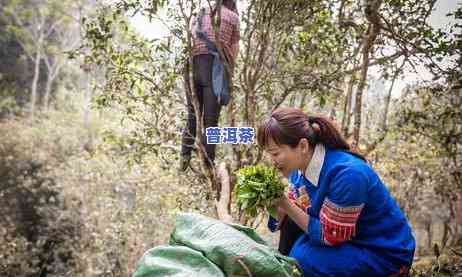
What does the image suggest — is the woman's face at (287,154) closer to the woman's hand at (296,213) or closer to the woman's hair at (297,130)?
the woman's hair at (297,130)

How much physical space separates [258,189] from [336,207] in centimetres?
39

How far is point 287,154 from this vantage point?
75.8 inches

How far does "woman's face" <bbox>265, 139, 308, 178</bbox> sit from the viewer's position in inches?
75.4

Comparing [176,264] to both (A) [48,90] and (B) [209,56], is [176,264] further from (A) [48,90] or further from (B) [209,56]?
(A) [48,90]

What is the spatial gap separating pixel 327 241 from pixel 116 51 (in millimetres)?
2365

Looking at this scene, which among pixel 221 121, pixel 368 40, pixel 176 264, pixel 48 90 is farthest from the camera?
pixel 48 90

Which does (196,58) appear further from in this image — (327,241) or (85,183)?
(85,183)

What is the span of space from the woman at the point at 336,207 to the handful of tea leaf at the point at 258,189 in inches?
2.4

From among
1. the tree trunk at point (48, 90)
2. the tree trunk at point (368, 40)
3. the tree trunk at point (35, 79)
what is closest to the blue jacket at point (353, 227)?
the tree trunk at point (368, 40)

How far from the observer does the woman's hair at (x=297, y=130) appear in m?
1.89

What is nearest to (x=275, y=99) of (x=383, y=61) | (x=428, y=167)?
(x=383, y=61)

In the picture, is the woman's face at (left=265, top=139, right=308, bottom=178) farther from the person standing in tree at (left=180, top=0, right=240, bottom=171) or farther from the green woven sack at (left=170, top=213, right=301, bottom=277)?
the person standing in tree at (left=180, top=0, right=240, bottom=171)

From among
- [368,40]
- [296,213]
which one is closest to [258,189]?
[296,213]

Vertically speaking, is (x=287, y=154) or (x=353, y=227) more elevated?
(x=287, y=154)
